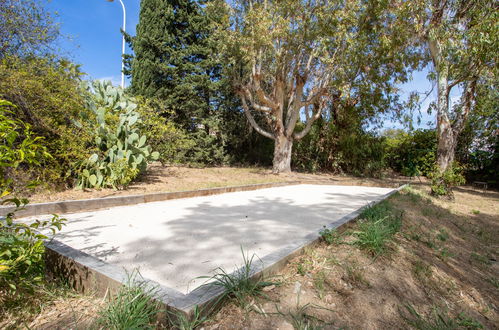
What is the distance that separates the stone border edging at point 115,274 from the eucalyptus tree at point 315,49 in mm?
8454

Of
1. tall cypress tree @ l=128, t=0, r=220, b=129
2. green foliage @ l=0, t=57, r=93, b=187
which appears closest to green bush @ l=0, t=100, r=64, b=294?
green foliage @ l=0, t=57, r=93, b=187

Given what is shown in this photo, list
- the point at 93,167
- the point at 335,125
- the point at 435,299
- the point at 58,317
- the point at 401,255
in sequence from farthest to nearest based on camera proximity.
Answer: the point at 335,125, the point at 93,167, the point at 401,255, the point at 435,299, the point at 58,317

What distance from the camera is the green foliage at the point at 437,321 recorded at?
1613 mm

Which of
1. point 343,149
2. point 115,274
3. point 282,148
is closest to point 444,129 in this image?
point 343,149

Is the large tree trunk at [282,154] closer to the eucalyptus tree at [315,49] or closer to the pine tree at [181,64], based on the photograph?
the eucalyptus tree at [315,49]

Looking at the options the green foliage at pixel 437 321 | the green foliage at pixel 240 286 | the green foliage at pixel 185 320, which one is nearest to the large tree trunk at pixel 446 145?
the green foliage at pixel 437 321

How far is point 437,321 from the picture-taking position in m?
1.70

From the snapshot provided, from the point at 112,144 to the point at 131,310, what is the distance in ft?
16.4

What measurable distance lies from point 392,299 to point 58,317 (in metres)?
2.30

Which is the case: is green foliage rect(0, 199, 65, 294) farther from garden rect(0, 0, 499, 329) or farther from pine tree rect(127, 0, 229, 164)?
pine tree rect(127, 0, 229, 164)

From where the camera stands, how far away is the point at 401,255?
2570 mm

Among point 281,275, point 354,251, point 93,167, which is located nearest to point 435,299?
point 354,251

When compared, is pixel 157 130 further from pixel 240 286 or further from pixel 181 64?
pixel 240 286

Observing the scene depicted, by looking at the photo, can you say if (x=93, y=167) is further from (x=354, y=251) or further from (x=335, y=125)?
(x=335, y=125)
